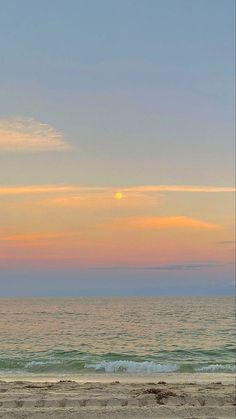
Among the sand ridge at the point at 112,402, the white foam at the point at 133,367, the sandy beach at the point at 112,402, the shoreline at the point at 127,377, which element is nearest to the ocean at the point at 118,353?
the white foam at the point at 133,367

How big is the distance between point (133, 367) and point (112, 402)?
10.2 m

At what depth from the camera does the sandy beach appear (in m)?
9.38

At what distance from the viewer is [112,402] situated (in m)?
10.3

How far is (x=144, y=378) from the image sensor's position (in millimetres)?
17406

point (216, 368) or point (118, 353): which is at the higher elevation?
point (216, 368)

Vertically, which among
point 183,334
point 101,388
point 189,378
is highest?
point 101,388

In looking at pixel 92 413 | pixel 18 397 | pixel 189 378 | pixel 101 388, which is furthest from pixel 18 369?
pixel 92 413

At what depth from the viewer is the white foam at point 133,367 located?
65.1ft

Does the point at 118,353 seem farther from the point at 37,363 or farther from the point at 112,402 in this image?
the point at 112,402

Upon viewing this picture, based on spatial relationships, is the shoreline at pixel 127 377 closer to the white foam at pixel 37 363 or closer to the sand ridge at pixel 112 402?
the white foam at pixel 37 363

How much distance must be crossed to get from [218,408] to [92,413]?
2.43 metres

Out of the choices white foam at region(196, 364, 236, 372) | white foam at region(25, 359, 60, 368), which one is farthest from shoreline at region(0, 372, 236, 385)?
white foam at region(25, 359, 60, 368)

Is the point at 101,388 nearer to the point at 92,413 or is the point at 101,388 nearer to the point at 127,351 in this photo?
the point at 92,413

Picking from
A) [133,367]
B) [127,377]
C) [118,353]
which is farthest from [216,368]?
[118,353]
